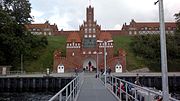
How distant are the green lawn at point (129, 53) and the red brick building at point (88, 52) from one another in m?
4.10

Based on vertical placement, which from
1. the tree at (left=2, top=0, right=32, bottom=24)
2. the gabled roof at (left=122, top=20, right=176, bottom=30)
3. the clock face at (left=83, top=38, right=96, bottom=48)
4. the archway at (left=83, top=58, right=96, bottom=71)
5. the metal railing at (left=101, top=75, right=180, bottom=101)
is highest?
the gabled roof at (left=122, top=20, right=176, bottom=30)

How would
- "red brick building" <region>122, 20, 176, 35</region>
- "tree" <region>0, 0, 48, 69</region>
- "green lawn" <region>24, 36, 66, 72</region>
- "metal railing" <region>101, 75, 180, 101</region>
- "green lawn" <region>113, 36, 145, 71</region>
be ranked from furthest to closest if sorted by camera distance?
1. "red brick building" <region>122, 20, 176, 35</region>
2. "green lawn" <region>113, 36, 145, 71</region>
3. "green lawn" <region>24, 36, 66, 72</region>
4. "tree" <region>0, 0, 48, 69</region>
5. "metal railing" <region>101, 75, 180, 101</region>

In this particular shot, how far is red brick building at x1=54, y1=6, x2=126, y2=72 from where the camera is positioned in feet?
241

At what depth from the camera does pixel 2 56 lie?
56844 millimetres

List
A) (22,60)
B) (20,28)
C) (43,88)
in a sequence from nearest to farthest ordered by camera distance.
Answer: (43,88) → (20,28) → (22,60)

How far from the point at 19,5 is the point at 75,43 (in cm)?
2056

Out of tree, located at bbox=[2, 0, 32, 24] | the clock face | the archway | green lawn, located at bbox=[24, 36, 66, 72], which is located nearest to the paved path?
tree, located at bbox=[2, 0, 32, 24]

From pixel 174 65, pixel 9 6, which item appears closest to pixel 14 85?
pixel 9 6

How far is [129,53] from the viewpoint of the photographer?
279ft

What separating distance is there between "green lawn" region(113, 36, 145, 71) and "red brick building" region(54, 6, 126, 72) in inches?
161

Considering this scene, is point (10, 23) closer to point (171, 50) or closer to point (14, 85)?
point (14, 85)

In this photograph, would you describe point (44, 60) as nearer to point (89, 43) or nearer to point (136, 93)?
point (89, 43)

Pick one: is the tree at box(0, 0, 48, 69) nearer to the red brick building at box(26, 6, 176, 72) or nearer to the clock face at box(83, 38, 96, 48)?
the red brick building at box(26, 6, 176, 72)

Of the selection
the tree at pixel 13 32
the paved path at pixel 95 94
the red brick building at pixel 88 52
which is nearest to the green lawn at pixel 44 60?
the red brick building at pixel 88 52
